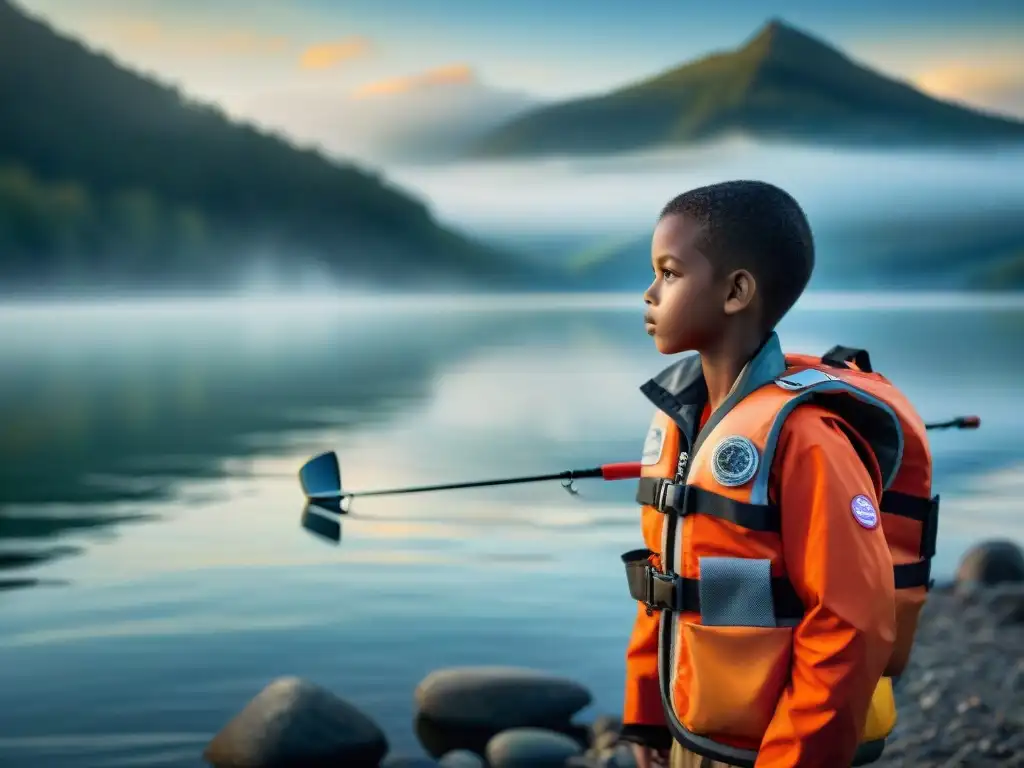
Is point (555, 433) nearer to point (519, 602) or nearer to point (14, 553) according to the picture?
point (14, 553)

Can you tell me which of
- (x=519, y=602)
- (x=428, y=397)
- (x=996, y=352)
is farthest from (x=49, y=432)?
(x=996, y=352)

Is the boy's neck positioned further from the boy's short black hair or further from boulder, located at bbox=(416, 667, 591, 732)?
boulder, located at bbox=(416, 667, 591, 732)

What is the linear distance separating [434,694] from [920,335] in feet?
570

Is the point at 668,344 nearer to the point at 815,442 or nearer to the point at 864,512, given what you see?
the point at 815,442

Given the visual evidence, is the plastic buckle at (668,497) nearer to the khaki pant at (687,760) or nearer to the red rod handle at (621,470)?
the red rod handle at (621,470)

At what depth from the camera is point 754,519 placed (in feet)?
10.5

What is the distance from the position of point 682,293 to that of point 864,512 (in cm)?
72

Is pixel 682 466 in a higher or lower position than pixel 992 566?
higher

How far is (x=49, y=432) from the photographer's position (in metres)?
52.0

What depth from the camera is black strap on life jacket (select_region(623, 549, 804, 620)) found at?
320cm

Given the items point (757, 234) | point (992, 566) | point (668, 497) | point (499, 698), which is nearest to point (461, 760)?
point (499, 698)

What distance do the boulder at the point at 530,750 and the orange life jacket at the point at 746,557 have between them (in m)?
6.10

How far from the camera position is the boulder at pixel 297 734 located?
9.25 m

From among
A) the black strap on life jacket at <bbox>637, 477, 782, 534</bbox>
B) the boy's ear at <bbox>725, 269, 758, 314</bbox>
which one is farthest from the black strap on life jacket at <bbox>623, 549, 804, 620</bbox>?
the boy's ear at <bbox>725, 269, 758, 314</bbox>
